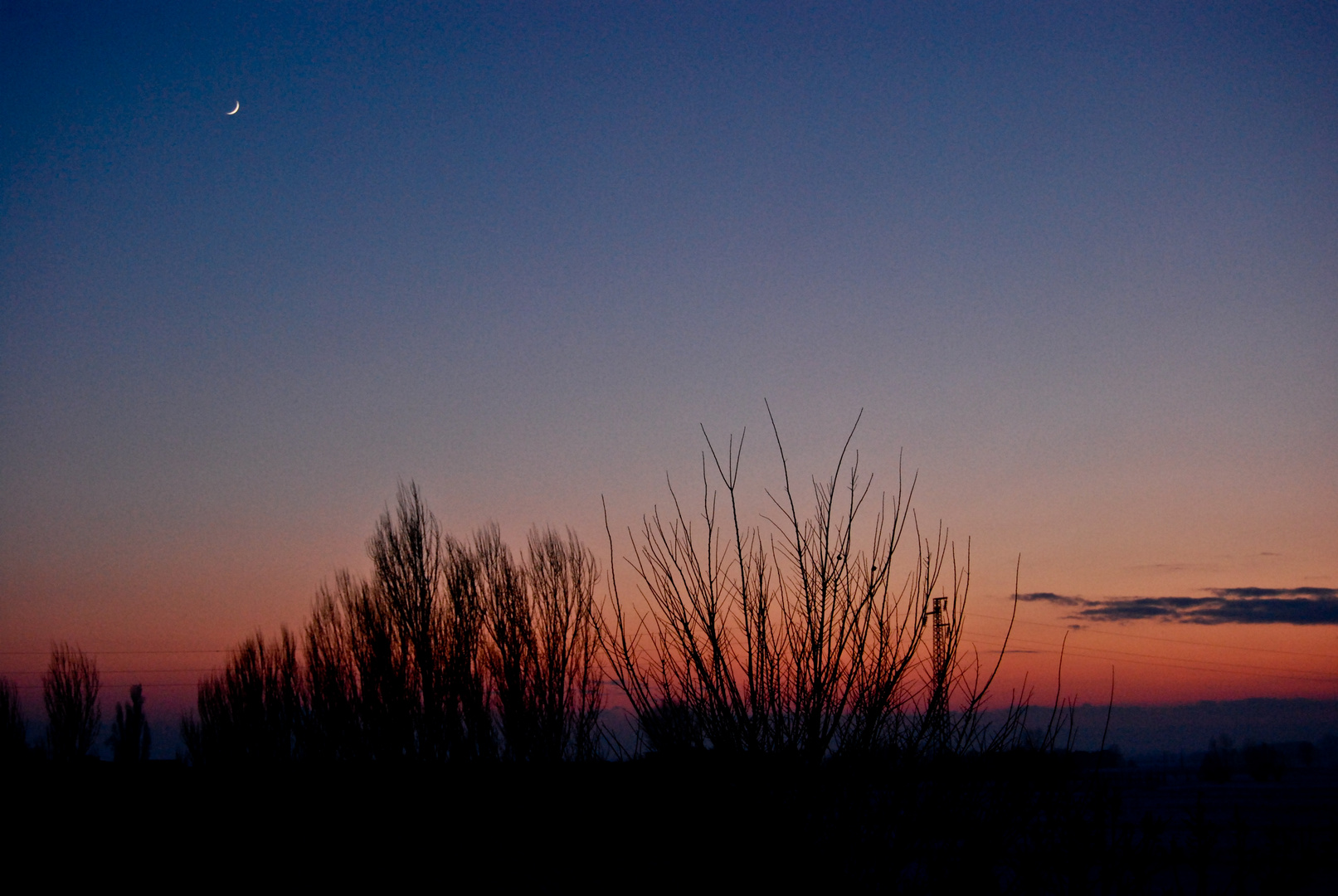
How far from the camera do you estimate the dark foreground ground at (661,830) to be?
12.7 feet

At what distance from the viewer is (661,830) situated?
5.16 meters

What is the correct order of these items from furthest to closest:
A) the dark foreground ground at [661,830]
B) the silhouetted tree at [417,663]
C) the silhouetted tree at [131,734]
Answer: the silhouetted tree at [131,734] → the silhouetted tree at [417,663] → the dark foreground ground at [661,830]

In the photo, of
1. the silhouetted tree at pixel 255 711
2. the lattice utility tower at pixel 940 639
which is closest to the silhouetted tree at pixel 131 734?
the silhouetted tree at pixel 255 711

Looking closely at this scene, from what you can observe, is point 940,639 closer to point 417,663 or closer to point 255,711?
point 417,663

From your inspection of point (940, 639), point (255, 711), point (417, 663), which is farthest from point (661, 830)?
point (255, 711)

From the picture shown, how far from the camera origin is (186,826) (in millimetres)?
14453

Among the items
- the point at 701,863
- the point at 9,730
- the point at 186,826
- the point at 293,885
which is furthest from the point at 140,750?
the point at 701,863

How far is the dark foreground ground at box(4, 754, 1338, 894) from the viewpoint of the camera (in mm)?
3865

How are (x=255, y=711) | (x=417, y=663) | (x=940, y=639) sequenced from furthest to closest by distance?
(x=255, y=711) < (x=417, y=663) < (x=940, y=639)

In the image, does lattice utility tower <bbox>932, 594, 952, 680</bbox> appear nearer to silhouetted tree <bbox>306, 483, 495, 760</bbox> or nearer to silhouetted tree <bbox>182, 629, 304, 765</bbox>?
silhouetted tree <bbox>306, 483, 495, 760</bbox>

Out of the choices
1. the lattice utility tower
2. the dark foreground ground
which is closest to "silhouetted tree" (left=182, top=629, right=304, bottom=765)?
the dark foreground ground

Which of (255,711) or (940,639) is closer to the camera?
(940,639)

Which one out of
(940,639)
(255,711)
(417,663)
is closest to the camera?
(940,639)

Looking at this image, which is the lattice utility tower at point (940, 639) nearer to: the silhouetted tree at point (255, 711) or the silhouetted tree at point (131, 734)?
the silhouetted tree at point (255, 711)
